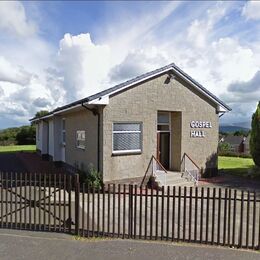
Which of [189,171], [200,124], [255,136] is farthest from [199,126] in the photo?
[255,136]

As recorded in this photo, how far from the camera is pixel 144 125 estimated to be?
555 inches

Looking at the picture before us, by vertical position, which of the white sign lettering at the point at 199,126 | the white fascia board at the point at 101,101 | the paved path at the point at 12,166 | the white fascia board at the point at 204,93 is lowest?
the paved path at the point at 12,166

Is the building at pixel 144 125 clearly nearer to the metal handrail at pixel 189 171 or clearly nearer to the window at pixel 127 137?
the window at pixel 127 137

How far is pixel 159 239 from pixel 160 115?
9707 mm

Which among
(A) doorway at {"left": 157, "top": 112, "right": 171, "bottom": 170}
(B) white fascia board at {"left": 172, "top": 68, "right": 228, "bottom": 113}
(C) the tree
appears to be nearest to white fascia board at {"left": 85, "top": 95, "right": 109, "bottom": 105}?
(B) white fascia board at {"left": 172, "top": 68, "right": 228, "bottom": 113}

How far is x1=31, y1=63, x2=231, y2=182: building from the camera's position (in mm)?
13195

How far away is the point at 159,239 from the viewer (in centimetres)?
689

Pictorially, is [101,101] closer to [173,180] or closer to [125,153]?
[125,153]

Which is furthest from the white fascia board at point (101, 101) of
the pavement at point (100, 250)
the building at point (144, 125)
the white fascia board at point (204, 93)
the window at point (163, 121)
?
the pavement at point (100, 250)

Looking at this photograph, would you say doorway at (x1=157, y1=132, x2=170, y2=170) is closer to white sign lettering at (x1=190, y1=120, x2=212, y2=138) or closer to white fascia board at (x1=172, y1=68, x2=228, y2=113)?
white sign lettering at (x1=190, y1=120, x2=212, y2=138)

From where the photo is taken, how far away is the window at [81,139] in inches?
609

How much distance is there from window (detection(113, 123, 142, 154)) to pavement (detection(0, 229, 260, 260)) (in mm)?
6774

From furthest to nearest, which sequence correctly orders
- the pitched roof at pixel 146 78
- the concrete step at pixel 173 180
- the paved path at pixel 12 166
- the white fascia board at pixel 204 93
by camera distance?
the paved path at pixel 12 166
the white fascia board at pixel 204 93
the concrete step at pixel 173 180
the pitched roof at pixel 146 78

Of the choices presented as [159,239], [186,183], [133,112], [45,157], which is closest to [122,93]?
[133,112]
